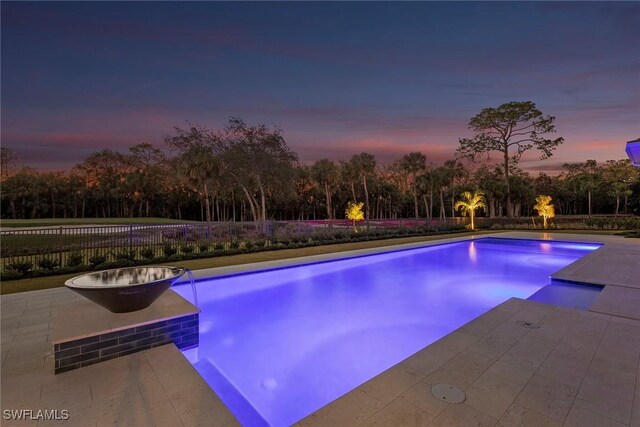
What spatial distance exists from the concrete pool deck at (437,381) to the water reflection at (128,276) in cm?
79

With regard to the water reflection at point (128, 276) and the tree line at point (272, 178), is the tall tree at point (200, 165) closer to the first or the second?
the tree line at point (272, 178)

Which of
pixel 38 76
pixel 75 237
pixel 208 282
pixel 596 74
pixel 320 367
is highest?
pixel 596 74

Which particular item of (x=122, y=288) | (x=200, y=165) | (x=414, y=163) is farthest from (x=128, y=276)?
(x=414, y=163)

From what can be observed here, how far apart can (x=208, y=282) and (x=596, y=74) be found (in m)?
21.9

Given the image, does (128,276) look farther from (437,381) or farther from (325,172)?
(325,172)

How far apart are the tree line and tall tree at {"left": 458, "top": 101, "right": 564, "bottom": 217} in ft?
0.26

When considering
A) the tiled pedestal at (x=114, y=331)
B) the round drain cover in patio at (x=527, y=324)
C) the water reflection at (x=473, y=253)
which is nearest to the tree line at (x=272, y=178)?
the water reflection at (x=473, y=253)

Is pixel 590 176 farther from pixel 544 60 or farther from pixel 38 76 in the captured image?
pixel 38 76

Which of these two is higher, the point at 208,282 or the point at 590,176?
the point at 590,176

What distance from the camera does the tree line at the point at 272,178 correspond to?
68.0ft

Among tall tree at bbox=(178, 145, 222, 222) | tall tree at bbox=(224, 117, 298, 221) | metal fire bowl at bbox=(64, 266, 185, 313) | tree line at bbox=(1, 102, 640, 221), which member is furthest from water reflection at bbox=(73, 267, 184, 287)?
tall tree at bbox=(178, 145, 222, 222)

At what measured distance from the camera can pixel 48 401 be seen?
2.38 metres

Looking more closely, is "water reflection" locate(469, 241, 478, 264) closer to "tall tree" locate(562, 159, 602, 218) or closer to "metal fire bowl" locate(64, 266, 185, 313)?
"metal fire bowl" locate(64, 266, 185, 313)

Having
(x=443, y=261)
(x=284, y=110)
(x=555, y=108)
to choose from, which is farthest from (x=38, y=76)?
(x=555, y=108)
